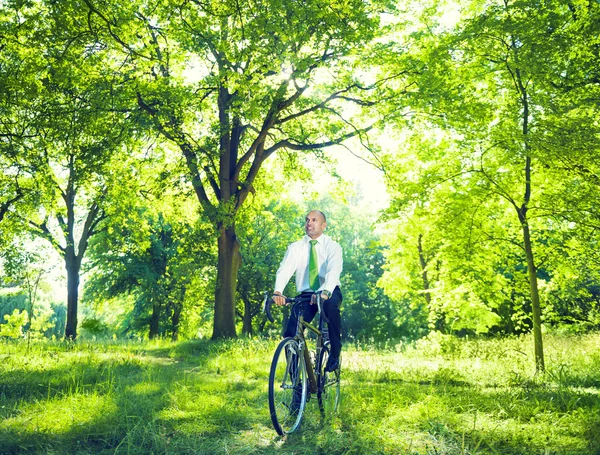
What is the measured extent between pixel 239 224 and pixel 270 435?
551 inches

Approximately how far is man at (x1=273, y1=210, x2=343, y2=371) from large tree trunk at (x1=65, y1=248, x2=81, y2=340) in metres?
19.1

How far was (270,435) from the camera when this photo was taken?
500cm

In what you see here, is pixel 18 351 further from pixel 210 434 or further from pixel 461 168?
pixel 461 168

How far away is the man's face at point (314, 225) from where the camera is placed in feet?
18.3

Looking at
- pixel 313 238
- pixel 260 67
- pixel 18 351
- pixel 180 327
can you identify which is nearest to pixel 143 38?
pixel 260 67

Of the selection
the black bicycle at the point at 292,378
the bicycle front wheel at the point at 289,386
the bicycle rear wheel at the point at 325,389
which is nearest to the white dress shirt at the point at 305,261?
the black bicycle at the point at 292,378

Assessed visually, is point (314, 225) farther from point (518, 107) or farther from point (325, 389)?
point (518, 107)

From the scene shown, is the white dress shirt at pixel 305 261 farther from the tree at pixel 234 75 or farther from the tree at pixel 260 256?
the tree at pixel 260 256

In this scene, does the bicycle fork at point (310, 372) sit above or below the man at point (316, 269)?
below

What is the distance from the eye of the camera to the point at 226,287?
16.3 metres

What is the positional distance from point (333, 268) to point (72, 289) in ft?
64.4

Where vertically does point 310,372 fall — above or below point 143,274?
below

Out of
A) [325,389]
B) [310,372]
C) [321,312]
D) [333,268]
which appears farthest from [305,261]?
[325,389]

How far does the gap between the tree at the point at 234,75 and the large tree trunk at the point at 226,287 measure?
0.10 ft
